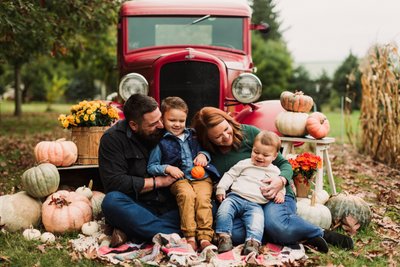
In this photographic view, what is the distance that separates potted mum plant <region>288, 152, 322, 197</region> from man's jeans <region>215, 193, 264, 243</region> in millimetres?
819

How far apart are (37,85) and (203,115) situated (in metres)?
32.6

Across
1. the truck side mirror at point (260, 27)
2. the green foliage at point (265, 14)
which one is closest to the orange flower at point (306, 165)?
the truck side mirror at point (260, 27)

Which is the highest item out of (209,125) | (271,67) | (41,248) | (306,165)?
(271,67)

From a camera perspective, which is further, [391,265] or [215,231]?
[215,231]

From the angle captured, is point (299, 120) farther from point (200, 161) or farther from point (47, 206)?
point (47, 206)

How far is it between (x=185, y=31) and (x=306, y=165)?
291 cm

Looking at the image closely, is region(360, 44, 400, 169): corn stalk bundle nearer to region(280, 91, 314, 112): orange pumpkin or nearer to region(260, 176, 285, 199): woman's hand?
region(280, 91, 314, 112): orange pumpkin

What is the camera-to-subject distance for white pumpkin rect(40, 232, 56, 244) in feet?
14.0

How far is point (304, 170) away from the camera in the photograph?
490 centimetres

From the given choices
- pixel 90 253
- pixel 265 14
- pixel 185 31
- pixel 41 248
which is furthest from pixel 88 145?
pixel 265 14

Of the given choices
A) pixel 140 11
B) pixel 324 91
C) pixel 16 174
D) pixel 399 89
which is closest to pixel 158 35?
pixel 140 11

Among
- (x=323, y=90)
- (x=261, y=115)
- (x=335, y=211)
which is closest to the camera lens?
(x=335, y=211)

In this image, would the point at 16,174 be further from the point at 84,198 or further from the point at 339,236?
the point at 339,236

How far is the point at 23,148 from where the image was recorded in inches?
398
